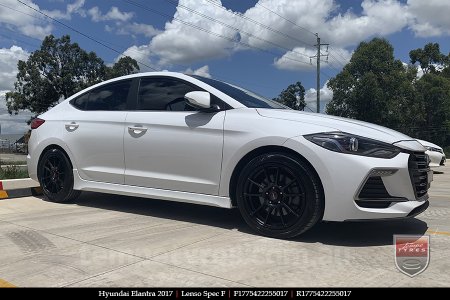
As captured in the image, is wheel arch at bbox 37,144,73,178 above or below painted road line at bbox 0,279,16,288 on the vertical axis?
above

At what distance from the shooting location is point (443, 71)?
4484cm

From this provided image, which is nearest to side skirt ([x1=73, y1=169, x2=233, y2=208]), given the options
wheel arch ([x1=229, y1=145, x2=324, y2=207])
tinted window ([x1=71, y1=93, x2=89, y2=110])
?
wheel arch ([x1=229, y1=145, x2=324, y2=207])

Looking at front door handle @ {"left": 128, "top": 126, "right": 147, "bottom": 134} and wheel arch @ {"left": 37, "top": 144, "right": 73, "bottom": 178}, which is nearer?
front door handle @ {"left": 128, "top": 126, "right": 147, "bottom": 134}

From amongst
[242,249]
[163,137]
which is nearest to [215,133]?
[163,137]

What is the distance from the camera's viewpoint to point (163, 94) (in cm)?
504

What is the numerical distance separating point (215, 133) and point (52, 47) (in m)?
40.0

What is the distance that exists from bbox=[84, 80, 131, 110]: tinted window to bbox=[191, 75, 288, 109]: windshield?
97cm

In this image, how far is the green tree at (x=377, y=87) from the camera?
36.3 meters

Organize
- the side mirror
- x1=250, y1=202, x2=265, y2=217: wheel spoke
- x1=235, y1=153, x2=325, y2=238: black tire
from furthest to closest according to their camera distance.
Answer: the side mirror, x1=250, y1=202, x2=265, y2=217: wheel spoke, x1=235, y1=153, x2=325, y2=238: black tire

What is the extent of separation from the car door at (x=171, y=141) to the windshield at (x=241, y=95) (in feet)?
0.78

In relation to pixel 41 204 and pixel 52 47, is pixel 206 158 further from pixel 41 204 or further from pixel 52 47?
pixel 52 47

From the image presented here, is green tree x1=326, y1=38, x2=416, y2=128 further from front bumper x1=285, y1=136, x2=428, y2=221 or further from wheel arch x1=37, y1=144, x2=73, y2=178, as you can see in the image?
front bumper x1=285, y1=136, x2=428, y2=221

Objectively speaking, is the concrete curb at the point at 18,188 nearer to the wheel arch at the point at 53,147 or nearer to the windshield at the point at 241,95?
the wheel arch at the point at 53,147

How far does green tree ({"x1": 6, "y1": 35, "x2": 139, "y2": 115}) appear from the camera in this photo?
39.7 m
